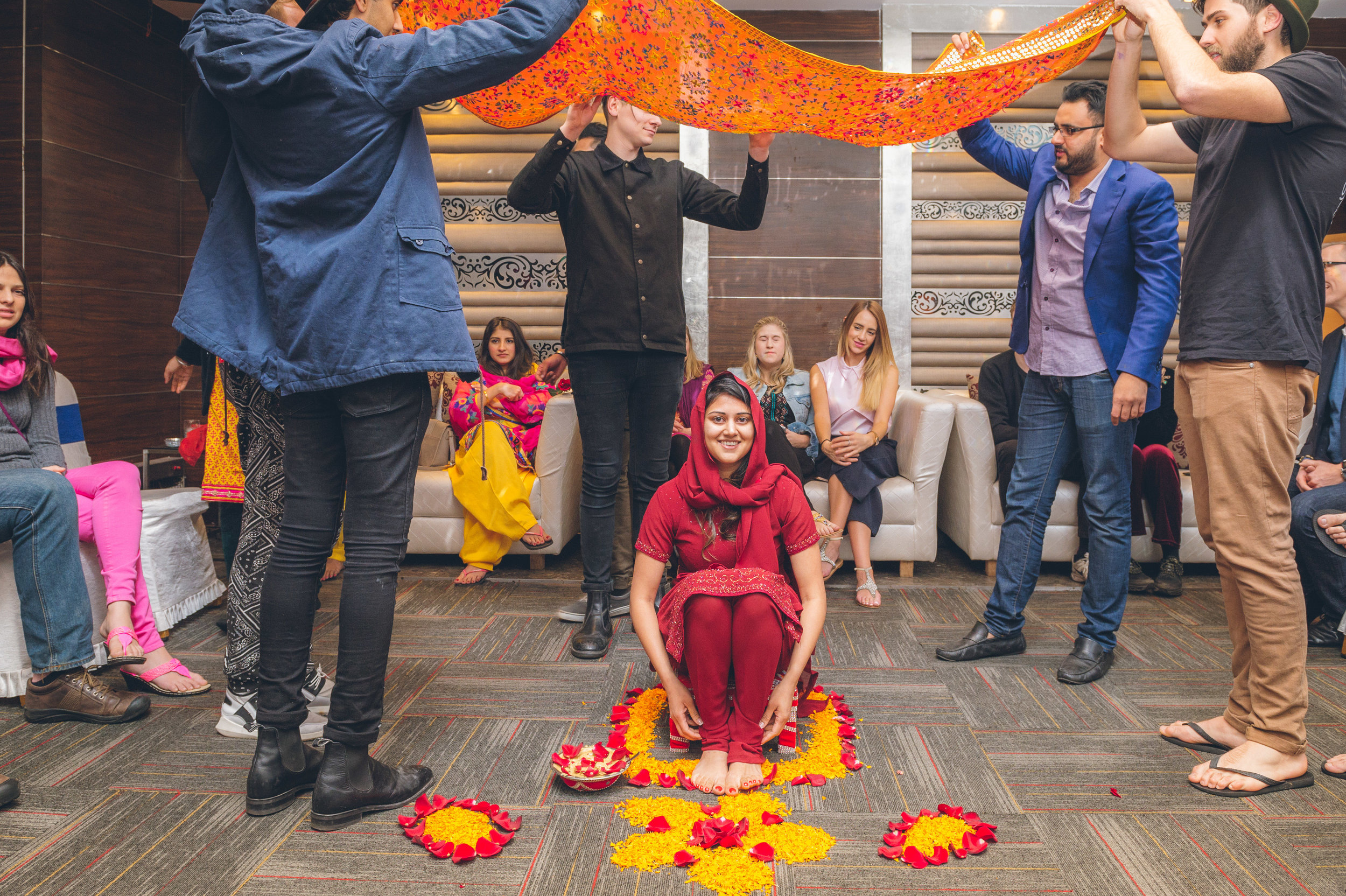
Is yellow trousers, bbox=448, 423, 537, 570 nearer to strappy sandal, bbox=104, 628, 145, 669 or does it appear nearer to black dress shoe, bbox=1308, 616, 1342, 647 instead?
strappy sandal, bbox=104, 628, 145, 669

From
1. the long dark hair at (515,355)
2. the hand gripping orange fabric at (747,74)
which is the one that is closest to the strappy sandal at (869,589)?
the hand gripping orange fabric at (747,74)

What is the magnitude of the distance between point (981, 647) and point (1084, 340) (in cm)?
95

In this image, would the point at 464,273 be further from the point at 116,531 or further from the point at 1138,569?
the point at 1138,569

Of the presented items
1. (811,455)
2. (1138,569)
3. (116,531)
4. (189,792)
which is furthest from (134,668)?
(1138,569)

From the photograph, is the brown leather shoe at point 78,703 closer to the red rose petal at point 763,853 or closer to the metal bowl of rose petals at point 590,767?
the metal bowl of rose petals at point 590,767

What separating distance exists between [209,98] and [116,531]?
1377 millimetres

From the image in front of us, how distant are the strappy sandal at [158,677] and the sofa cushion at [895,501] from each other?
2.28m

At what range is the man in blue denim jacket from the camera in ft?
4.45

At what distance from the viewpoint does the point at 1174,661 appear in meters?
2.43

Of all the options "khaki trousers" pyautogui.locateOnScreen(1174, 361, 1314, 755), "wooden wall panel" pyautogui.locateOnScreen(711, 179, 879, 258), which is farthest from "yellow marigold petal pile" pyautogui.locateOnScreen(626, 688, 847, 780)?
"wooden wall panel" pyautogui.locateOnScreen(711, 179, 879, 258)

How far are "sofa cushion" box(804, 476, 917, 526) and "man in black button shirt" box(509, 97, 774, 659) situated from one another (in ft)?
3.39

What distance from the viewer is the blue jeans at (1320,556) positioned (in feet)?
8.54

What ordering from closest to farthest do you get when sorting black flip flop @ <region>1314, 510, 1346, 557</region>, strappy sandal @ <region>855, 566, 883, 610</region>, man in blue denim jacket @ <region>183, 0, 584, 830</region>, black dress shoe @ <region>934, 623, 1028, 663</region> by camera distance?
man in blue denim jacket @ <region>183, 0, 584, 830</region> → black dress shoe @ <region>934, 623, 1028, 663</region> → black flip flop @ <region>1314, 510, 1346, 557</region> → strappy sandal @ <region>855, 566, 883, 610</region>

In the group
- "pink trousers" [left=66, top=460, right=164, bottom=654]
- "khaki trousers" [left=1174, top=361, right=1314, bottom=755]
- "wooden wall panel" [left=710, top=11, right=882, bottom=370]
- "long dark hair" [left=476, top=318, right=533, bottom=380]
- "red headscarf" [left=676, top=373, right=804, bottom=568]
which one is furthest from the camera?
"wooden wall panel" [left=710, top=11, right=882, bottom=370]
